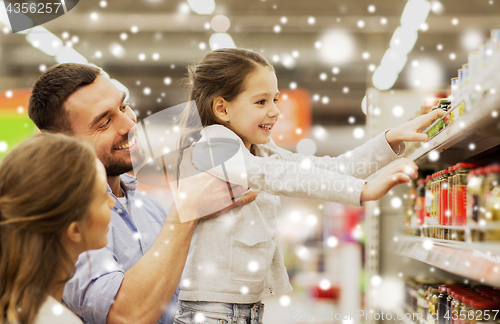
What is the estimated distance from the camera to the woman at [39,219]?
82cm

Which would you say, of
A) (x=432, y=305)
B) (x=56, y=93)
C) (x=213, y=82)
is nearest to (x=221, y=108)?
(x=213, y=82)

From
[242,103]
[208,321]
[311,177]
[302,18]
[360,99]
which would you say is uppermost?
[302,18]

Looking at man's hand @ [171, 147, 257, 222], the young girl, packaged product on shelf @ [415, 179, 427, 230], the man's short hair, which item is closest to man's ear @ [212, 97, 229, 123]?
the young girl

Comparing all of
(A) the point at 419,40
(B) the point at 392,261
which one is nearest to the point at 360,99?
(A) the point at 419,40

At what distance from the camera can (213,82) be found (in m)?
1.41

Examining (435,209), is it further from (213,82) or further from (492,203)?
(213,82)

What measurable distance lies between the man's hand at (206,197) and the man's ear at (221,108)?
21cm

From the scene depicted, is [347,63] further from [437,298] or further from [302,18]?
[437,298]

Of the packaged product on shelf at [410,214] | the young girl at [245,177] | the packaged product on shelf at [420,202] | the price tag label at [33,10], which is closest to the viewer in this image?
the young girl at [245,177]

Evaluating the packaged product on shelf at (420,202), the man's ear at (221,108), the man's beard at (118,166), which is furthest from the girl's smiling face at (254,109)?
the packaged product on shelf at (420,202)

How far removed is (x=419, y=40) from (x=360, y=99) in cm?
79

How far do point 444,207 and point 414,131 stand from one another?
0.27 m

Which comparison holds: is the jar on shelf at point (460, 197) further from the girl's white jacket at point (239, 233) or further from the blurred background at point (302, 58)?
the blurred background at point (302, 58)

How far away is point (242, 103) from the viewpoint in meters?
1.37
